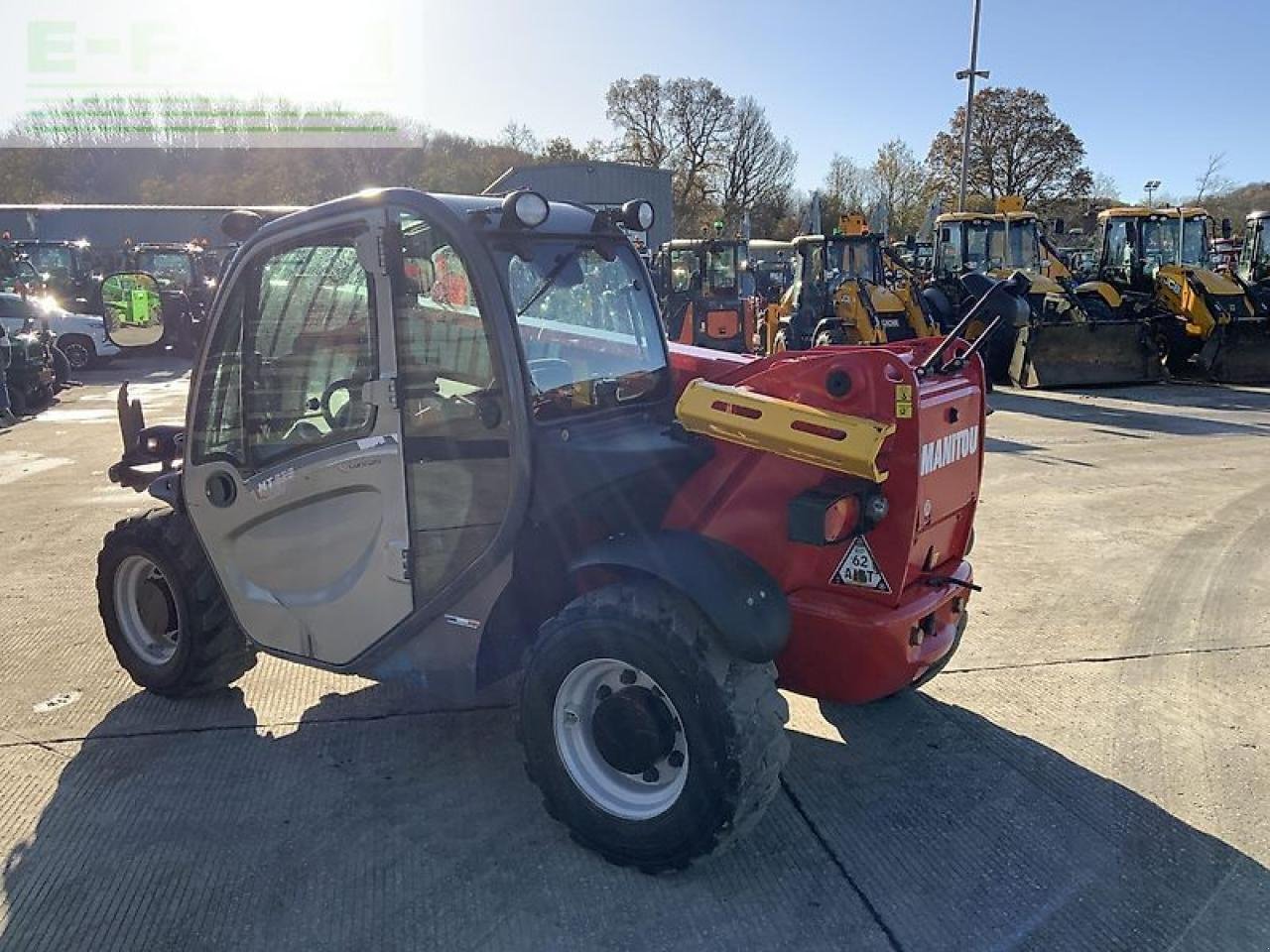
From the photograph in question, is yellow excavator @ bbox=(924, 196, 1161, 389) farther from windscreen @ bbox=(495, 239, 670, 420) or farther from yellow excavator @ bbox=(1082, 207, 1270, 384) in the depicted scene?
windscreen @ bbox=(495, 239, 670, 420)

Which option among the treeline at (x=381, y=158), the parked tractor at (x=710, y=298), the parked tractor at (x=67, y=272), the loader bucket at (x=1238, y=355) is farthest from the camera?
the treeline at (x=381, y=158)

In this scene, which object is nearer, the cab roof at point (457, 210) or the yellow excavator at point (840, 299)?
the cab roof at point (457, 210)

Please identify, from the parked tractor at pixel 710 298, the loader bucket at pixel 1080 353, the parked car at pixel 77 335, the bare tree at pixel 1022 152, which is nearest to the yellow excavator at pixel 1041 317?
the loader bucket at pixel 1080 353

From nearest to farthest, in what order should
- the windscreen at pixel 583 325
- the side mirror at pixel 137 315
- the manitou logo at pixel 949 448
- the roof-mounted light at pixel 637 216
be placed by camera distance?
the manitou logo at pixel 949 448 < the windscreen at pixel 583 325 < the roof-mounted light at pixel 637 216 < the side mirror at pixel 137 315

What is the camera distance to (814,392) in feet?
9.82

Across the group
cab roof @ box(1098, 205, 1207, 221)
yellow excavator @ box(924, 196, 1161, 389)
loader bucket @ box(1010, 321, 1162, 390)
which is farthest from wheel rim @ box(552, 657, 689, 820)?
cab roof @ box(1098, 205, 1207, 221)

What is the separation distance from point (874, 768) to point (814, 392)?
161cm

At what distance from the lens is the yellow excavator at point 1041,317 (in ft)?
47.1

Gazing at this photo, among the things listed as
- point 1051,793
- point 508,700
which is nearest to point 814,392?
point 1051,793

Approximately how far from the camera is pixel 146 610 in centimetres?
441

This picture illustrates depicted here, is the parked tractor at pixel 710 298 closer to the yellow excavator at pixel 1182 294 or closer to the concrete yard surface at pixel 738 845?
the yellow excavator at pixel 1182 294

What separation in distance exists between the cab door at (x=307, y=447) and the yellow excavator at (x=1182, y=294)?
1520 centimetres

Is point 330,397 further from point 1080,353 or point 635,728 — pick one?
point 1080,353

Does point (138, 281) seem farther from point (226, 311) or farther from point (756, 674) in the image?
point (756, 674)
